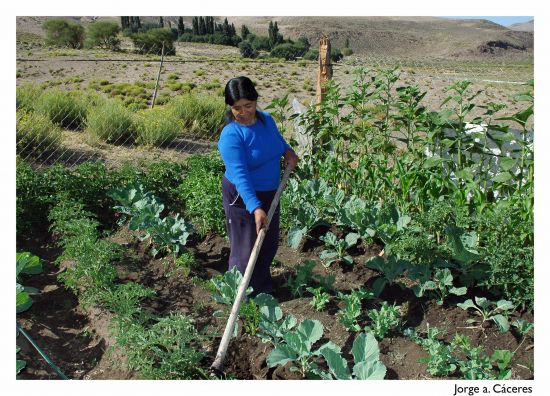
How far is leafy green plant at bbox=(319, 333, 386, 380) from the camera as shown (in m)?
2.56

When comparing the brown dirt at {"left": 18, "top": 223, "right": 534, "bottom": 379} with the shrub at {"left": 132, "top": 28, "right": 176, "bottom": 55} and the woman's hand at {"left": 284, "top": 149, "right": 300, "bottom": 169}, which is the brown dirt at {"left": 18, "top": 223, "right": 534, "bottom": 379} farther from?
the shrub at {"left": 132, "top": 28, "right": 176, "bottom": 55}

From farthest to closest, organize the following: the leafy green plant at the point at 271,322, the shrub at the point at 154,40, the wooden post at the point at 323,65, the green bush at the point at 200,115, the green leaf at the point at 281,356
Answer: the shrub at the point at 154,40 < the green bush at the point at 200,115 < the wooden post at the point at 323,65 < the leafy green plant at the point at 271,322 < the green leaf at the point at 281,356

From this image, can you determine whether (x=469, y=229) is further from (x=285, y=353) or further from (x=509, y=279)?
(x=285, y=353)

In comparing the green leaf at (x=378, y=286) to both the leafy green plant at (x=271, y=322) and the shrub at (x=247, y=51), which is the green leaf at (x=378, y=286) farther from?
the shrub at (x=247, y=51)

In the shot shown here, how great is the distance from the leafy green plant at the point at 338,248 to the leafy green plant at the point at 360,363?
1048mm

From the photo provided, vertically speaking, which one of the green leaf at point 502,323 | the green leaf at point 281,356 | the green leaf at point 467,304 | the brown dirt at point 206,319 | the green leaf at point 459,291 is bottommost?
the brown dirt at point 206,319

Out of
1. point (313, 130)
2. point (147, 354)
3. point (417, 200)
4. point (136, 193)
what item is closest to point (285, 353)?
point (147, 354)

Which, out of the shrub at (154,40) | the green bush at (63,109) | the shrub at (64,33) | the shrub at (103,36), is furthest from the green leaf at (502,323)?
the shrub at (64,33)

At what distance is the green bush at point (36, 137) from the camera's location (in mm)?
7152

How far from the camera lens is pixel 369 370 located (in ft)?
8.45

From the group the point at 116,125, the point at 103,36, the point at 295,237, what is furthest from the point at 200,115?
the point at 103,36

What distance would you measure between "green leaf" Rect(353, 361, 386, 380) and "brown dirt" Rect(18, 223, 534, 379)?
278mm

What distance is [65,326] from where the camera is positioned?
3451 mm

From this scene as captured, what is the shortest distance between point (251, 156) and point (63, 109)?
665cm
